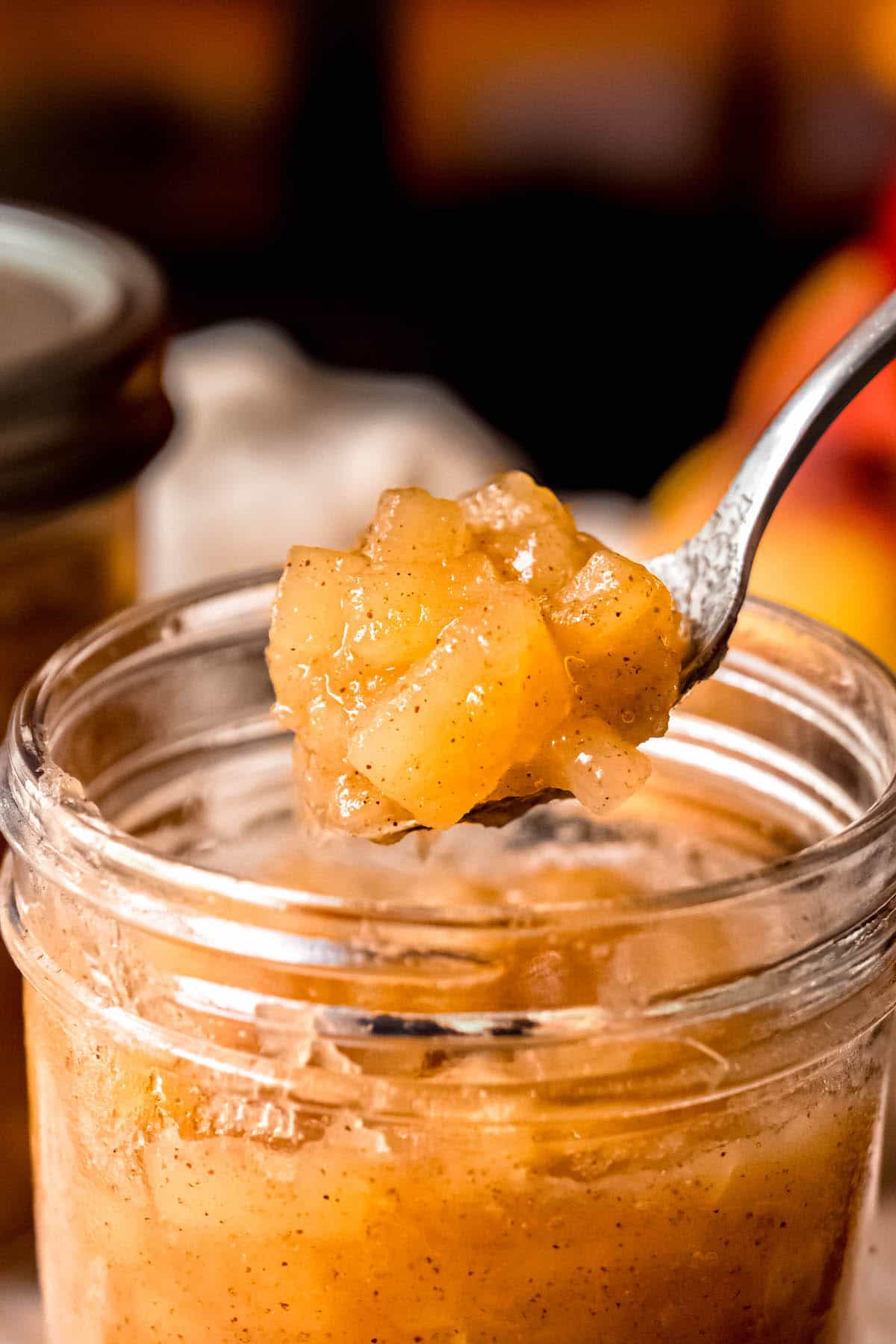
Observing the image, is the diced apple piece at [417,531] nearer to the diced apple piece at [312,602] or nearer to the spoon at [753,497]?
the diced apple piece at [312,602]

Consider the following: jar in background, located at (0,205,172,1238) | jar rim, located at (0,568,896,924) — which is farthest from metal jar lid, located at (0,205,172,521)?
jar rim, located at (0,568,896,924)

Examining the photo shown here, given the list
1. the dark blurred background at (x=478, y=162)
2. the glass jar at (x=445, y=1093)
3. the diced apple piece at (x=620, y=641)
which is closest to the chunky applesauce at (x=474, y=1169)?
the glass jar at (x=445, y=1093)

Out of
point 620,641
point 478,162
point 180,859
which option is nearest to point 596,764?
point 620,641

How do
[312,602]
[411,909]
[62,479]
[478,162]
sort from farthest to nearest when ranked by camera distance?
[478,162]
[62,479]
[312,602]
[411,909]

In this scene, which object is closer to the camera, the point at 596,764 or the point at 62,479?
the point at 596,764

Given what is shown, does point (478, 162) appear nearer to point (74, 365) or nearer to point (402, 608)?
point (74, 365)

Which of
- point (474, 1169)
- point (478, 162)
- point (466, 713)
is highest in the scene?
point (466, 713)

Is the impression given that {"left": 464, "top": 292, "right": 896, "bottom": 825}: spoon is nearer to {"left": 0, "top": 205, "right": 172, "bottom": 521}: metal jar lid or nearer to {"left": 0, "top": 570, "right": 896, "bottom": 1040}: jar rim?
{"left": 0, "top": 570, "right": 896, "bottom": 1040}: jar rim
